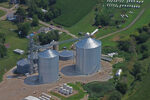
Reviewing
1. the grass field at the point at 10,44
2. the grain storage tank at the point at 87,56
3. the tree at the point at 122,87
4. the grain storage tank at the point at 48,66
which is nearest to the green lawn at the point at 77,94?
the grain storage tank at the point at 48,66

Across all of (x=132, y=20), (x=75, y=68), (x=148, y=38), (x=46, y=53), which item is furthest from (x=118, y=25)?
(x=46, y=53)

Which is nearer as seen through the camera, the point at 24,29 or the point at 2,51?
the point at 2,51

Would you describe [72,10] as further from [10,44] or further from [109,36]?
[10,44]

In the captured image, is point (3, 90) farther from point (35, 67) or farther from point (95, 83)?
point (95, 83)

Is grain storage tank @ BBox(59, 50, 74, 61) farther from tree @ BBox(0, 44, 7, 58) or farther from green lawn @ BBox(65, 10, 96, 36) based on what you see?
green lawn @ BBox(65, 10, 96, 36)

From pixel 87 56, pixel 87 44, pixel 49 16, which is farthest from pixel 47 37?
pixel 87 56

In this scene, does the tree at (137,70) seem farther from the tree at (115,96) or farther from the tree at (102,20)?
the tree at (102,20)

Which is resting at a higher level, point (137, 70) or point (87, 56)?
point (87, 56)
